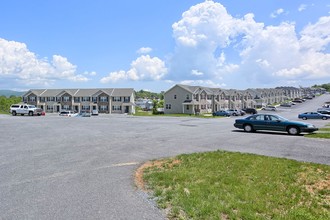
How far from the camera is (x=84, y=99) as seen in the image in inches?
3420

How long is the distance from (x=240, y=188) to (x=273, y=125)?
14.8 meters

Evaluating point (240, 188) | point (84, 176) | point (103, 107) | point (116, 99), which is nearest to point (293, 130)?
point (240, 188)

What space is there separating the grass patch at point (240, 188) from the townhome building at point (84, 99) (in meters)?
74.1

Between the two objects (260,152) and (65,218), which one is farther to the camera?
(260,152)

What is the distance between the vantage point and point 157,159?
10.4 meters

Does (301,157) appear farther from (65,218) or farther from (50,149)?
(50,149)

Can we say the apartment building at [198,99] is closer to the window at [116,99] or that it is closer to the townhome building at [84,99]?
the townhome building at [84,99]

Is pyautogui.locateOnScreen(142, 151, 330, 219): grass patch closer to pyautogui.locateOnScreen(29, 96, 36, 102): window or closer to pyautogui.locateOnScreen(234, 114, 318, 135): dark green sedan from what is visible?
pyautogui.locateOnScreen(234, 114, 318, 135): dark green sedan

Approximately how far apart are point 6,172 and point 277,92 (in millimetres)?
151609

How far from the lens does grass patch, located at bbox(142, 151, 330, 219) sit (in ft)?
17.3

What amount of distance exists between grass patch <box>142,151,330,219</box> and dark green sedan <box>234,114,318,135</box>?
35.4 feet

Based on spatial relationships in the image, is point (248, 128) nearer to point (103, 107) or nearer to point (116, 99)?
point (116, 99)

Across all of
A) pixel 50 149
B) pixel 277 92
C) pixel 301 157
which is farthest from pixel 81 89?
pixel 277 92

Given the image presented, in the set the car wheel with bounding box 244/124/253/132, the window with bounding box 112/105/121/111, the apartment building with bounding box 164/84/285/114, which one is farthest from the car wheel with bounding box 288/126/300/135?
the window with bounding box 112/105/121/111
